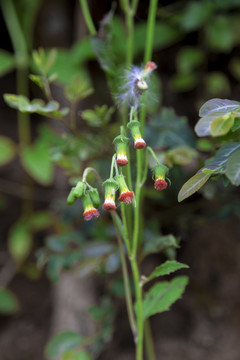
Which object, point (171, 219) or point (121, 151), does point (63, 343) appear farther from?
point (121, 151)

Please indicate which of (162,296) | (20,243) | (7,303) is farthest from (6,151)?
(162,296)

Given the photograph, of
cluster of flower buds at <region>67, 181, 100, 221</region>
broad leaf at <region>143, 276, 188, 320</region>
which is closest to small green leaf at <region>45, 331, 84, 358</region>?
broad leaf at <region>143, 276, 188, 320</region>

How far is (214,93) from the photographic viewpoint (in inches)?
59.0

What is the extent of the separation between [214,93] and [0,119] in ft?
4.17

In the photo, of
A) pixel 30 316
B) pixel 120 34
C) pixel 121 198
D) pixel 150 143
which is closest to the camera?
pixel 121 198

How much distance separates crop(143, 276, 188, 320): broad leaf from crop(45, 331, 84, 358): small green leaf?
31 cm

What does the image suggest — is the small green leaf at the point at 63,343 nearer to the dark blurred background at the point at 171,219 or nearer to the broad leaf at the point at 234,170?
the dark blurred background at the point at 171,219

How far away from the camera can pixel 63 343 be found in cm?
98

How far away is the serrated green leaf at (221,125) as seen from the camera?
53 cm

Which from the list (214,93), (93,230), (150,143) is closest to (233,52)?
(214,93)

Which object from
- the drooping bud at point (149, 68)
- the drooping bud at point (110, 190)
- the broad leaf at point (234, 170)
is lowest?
the broad leaf at point (234, 170)

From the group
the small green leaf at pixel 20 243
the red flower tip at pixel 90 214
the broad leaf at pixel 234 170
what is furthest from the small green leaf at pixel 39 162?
the broad leaf at pixel 234 170

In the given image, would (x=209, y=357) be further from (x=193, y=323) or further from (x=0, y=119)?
(x=0, y=119)

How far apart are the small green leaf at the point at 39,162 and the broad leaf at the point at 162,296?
81 cm
